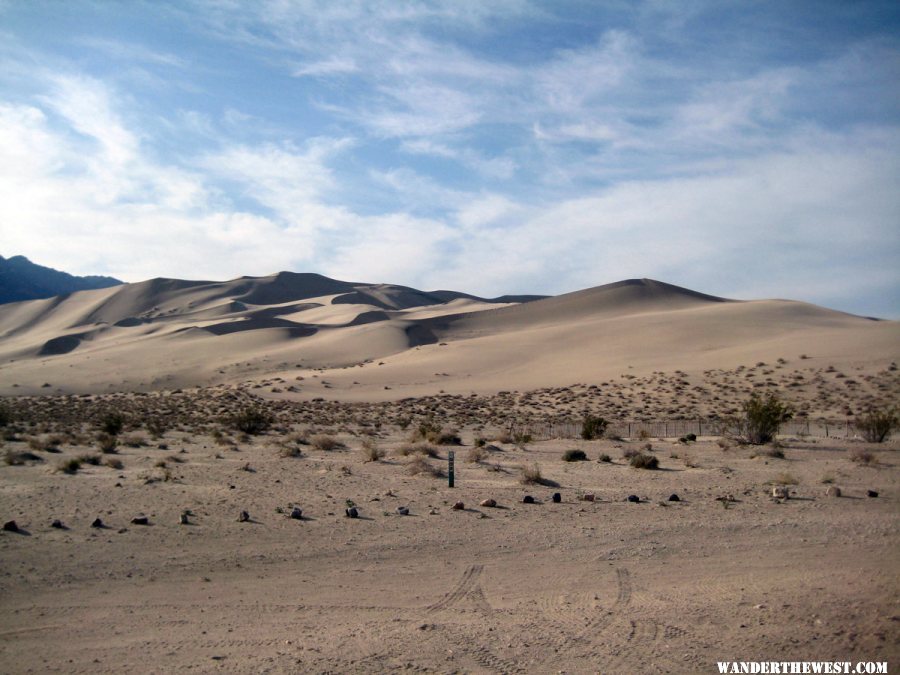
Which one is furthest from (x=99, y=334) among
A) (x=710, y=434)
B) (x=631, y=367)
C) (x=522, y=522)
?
(x=522, y=522)

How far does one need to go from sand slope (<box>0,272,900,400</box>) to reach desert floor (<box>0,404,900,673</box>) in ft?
120

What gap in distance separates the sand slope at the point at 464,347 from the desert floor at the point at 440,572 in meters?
36.7

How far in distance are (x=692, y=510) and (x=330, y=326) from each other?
3672 inches

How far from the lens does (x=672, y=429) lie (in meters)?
33.8

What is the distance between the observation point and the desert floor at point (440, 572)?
7.70 m

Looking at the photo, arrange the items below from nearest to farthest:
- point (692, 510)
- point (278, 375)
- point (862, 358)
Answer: point (692, 510)
point (862, 358)
point (278, 375)

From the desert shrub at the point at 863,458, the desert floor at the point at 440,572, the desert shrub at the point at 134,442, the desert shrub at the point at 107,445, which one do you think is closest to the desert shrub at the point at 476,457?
the desert floor at the point at 440,572

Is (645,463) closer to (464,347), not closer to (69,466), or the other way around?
(69,466)

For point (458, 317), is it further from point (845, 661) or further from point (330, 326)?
point (845, 661)

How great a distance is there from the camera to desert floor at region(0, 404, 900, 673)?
770 centimetres

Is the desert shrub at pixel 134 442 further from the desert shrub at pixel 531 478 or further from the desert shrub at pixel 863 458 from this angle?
the desert shrub at pixel 863 458

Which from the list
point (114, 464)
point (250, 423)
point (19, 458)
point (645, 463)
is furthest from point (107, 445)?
point (645, 463)

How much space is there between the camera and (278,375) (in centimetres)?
6600

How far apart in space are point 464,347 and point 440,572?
6407 cm
